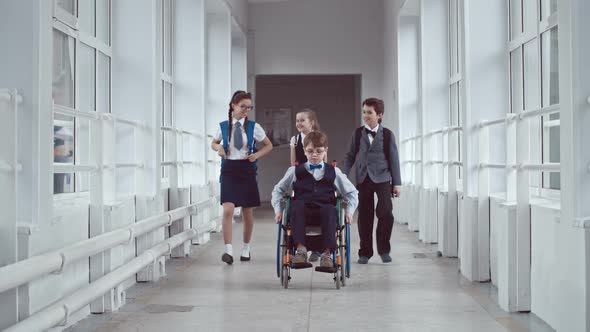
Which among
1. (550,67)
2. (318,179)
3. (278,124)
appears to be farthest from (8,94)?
(278,124)

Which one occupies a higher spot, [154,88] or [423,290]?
[154,88]

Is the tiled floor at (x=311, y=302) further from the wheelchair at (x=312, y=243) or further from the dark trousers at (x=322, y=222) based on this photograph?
the dark trousers at (x=322, y=222)

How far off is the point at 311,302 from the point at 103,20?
2.64 metres

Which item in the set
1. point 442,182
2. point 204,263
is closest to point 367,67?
point 442,182

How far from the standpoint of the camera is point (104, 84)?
593 centimetres

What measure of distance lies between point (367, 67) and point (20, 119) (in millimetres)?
11458

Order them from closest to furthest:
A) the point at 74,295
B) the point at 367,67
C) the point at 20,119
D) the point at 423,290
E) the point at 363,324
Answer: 1. the point at 20,119
2. the point at 74,295
3. the point at 363,324
4. the point at 423,290
5. the point at 367,67

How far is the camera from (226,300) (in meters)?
4.89

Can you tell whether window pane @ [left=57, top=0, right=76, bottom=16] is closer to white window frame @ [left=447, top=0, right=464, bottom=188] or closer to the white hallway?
the white hallway

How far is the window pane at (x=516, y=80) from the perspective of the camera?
18.9ft

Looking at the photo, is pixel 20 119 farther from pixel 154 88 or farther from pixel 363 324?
pixel 154 88

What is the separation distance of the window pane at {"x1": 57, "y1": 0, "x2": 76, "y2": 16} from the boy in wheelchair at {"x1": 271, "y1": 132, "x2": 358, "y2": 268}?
1.75 meters

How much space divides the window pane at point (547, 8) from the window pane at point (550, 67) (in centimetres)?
11

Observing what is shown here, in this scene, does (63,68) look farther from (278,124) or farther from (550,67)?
(278,124)
